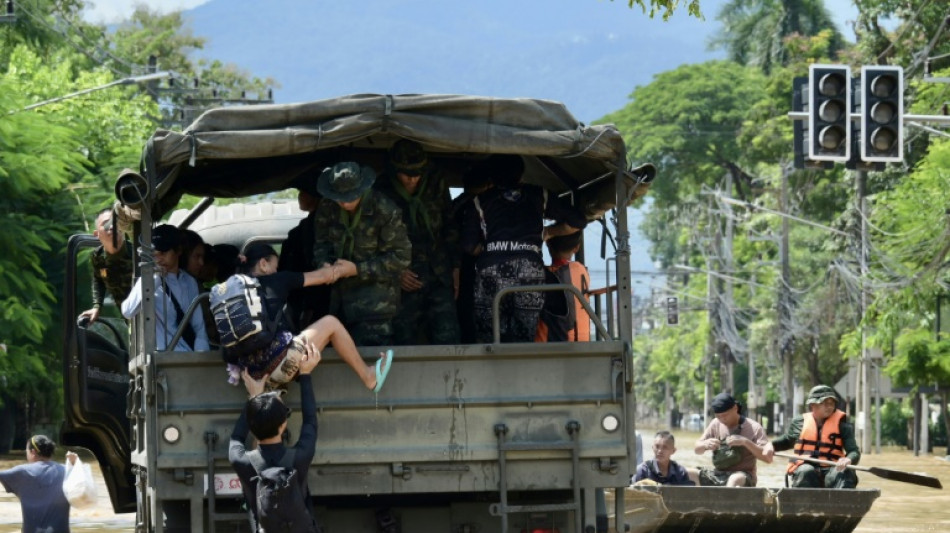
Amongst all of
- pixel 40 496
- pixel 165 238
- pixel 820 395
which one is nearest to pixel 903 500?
pixel 820 395

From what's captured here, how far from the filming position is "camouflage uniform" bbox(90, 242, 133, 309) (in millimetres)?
12094

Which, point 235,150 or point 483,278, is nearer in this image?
point 235,150

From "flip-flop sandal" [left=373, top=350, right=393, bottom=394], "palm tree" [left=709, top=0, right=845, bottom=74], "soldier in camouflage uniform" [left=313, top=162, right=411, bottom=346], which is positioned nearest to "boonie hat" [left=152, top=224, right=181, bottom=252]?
"soldier in camouflage uniform" [left=313, top=162, right=411, bottom=346]

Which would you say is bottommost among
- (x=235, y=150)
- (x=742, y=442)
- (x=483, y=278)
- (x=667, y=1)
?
(x=742, y=442)

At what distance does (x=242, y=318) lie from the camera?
9602mm

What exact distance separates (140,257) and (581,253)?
3604 mm

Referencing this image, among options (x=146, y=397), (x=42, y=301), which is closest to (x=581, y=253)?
(x=146, y=397)

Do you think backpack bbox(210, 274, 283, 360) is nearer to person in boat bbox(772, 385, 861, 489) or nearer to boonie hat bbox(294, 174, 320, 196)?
boonie hat bbox(294, 174, 320, 196)

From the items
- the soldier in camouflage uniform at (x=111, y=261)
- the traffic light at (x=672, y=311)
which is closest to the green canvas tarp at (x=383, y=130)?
the soldier in camouflage uniform at (x=111, y=261)

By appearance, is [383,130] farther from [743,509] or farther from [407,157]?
[743,509]

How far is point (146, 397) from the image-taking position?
9688 mm

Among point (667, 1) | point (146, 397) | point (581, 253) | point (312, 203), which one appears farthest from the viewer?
point (667, 1)

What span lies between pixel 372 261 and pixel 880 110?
9.36 m

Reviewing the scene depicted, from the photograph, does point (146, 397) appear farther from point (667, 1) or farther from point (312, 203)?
point (667, 1)
